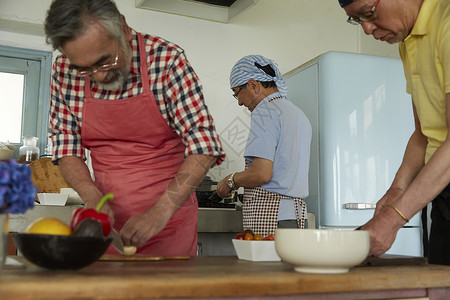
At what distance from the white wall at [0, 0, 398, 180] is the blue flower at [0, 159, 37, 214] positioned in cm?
299

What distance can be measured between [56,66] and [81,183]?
1.38ft

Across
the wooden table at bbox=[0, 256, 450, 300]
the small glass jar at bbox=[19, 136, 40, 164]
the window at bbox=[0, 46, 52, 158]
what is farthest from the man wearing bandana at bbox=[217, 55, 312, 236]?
the window at bbox=[0, 46, 52, 158]

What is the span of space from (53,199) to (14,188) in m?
1.80

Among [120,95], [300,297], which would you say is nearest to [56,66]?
[120,95]

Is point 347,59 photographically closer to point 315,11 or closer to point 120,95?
point 315,11

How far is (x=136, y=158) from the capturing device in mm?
1676

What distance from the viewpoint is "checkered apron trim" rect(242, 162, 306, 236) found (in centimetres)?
227

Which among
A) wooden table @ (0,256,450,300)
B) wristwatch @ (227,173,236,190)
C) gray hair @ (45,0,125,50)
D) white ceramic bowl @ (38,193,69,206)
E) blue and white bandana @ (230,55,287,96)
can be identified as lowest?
wooden table @ (0,256,450,300)

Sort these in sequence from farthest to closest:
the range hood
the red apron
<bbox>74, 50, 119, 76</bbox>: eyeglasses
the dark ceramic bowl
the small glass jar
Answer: the range hood, the small glass jar, the red apron, <bbox>74, 50, 119, 76</bbox>: eyeglasses, the dark ceramic bowl

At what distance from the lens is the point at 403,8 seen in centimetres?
135

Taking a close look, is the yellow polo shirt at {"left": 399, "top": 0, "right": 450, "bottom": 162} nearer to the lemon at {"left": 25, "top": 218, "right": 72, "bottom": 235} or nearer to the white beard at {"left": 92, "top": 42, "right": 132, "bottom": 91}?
the white beard at {"left": 92, "top": 42, "right": 132, "bottom": 91}

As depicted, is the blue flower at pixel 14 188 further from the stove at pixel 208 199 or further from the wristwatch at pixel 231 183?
the stove at pixel 208 199

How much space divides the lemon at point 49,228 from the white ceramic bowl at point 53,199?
5.47 ft

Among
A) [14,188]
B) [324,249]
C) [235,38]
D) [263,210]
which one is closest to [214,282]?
[324,249]
